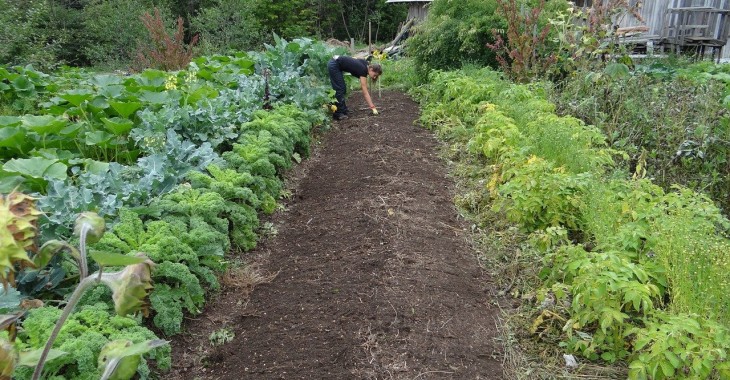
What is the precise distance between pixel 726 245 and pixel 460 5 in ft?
30.9

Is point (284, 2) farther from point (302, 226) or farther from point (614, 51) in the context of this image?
point (302, 226)

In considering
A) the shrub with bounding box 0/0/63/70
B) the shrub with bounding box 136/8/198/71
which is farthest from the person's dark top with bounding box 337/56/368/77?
the shrub with bounding box 0/0/63/70

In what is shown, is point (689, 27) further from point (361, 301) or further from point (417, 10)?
point (417, 10)

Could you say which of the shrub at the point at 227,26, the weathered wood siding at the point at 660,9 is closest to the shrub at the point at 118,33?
the shrub at the point at 227,26

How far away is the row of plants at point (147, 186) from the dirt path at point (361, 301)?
277 millimetres

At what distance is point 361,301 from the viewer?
3.46m

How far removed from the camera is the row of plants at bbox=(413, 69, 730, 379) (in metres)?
2.47

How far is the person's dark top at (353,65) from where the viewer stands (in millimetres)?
8766

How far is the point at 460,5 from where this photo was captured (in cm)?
1115

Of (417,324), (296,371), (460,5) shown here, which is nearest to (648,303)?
(417,324)

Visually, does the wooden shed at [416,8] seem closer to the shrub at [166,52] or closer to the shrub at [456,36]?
the shrub at [456,36]

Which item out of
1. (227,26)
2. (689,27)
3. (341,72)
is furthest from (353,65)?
(227,26)

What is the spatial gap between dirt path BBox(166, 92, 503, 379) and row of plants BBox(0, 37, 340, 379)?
0.28 m

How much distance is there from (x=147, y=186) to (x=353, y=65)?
17.9ft
